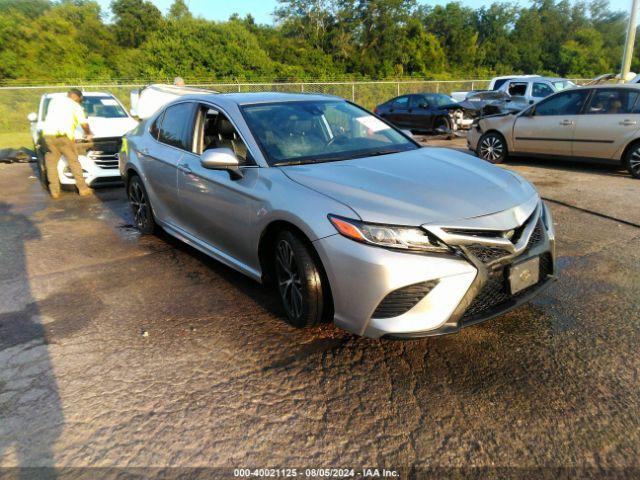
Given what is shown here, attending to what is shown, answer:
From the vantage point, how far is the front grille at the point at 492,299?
2.78m

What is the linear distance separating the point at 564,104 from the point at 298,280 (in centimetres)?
787

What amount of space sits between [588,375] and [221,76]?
35.5m

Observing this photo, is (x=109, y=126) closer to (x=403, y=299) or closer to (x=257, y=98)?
(x=257, y=98)

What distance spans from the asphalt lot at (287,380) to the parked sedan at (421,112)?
12.0 m

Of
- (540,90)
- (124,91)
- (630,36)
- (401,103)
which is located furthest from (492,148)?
(124,91)

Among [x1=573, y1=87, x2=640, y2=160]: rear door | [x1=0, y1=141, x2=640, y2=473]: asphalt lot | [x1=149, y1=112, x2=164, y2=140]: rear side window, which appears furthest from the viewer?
[x1=573, y1=87, x2=640, y2=160]: rear door

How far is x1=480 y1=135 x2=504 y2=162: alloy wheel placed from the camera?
10203 millimetres

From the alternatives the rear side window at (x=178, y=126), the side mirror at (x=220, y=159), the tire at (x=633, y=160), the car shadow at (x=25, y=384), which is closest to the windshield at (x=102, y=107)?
the rear side window at (x=178, y=126)

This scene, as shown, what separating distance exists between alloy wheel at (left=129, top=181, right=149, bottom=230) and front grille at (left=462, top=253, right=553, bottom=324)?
3.90 meters

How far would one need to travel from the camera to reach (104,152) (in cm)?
851

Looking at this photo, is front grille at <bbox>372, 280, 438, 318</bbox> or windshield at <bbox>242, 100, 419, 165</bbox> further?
windshield at <bbox>242, 100, 419, 165</bbox>

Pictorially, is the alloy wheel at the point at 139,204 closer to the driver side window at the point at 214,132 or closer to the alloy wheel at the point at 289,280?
the driver side window at the point at 214,132

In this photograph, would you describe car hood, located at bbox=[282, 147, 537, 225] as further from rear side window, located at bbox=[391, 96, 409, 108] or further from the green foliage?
the green foliage

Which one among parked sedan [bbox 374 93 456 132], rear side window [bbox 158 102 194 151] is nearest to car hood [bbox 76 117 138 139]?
rear side window [bbox 158 102 194 151]
